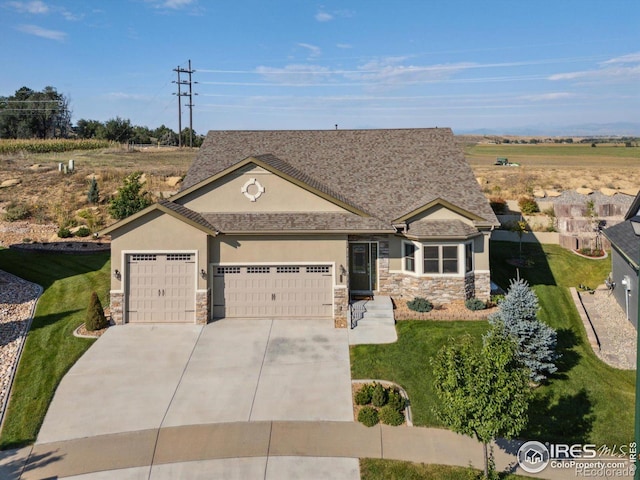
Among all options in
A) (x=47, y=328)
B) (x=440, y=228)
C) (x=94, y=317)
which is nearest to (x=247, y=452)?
(x=94, y=317)

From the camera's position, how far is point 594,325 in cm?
1658

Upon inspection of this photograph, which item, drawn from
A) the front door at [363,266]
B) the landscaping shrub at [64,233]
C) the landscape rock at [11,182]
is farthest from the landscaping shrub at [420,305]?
the landscape rock at [11,182]

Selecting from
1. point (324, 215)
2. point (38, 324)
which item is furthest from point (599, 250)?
point (38, 324)

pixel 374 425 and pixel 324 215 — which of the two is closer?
pixel 374 425

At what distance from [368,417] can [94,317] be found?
1095 centimetres

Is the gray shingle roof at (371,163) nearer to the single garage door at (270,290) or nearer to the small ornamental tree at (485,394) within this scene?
the single garage door at (270,290)

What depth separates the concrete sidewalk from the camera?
30.8 ft

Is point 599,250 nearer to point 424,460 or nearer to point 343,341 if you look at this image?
point 343,341

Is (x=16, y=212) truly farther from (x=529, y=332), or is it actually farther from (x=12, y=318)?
(x=529, y=332)

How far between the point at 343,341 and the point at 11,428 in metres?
9.72

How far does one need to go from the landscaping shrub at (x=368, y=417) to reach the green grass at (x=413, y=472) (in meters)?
1.32

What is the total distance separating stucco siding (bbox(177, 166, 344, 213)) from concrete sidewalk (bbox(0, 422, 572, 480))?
9477 millimetres

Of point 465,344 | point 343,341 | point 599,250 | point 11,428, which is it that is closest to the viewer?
point 465,344

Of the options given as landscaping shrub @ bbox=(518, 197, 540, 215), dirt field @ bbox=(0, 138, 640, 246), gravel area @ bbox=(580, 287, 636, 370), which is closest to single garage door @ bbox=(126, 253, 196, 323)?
dirt field @ bbox=(0, 138, 640, 246)
